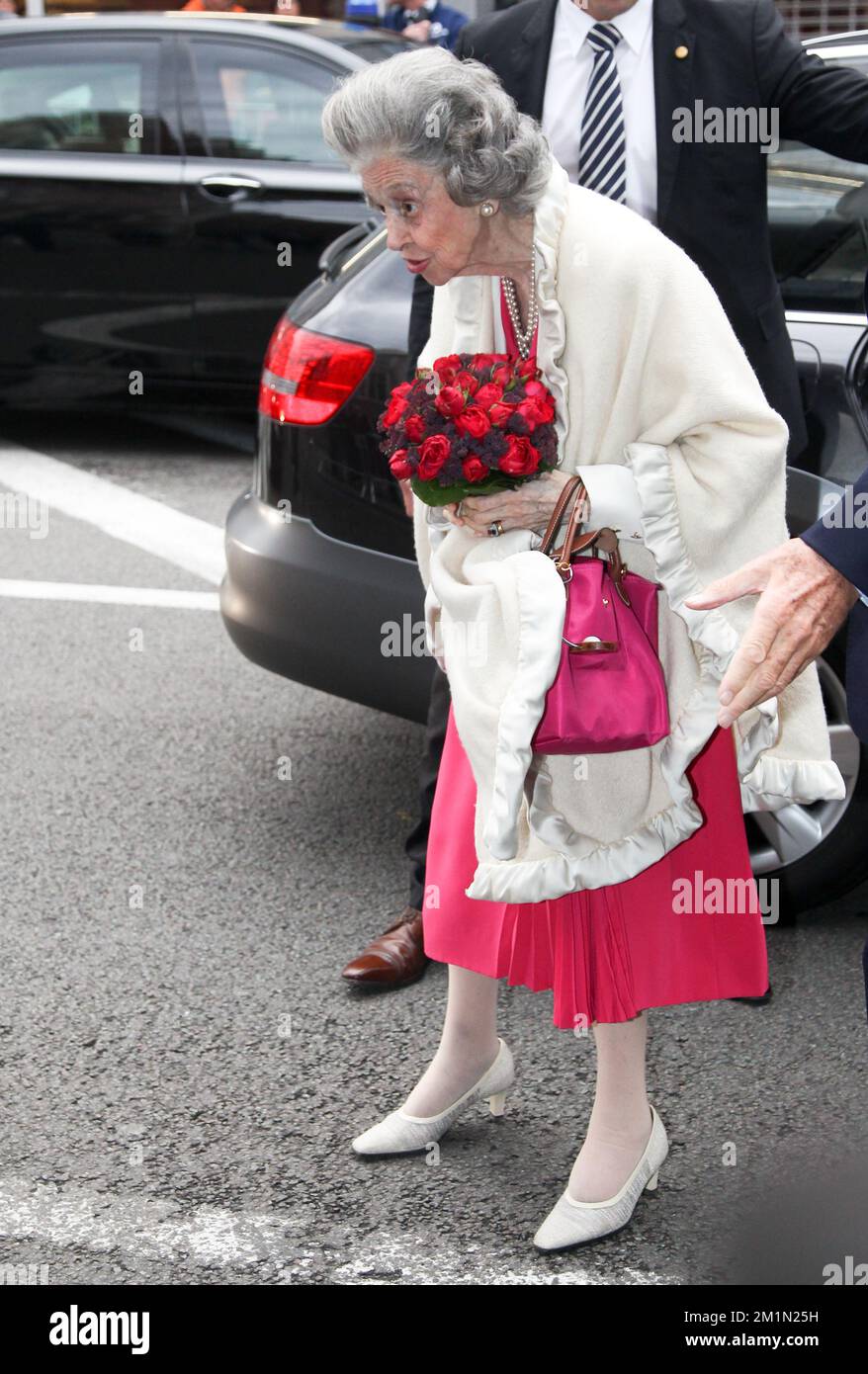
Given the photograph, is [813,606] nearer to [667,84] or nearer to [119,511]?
[667,84]

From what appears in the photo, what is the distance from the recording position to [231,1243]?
→ 2.73 metres

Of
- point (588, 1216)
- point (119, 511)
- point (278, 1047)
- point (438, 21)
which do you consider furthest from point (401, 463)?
point (438, 21)

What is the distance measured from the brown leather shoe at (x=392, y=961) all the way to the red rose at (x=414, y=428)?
4.25 feet

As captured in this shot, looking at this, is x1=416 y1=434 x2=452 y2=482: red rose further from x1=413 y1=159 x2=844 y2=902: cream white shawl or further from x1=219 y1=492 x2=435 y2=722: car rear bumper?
x1=219 y1=492 x2=435 y2=722: car rear bumper

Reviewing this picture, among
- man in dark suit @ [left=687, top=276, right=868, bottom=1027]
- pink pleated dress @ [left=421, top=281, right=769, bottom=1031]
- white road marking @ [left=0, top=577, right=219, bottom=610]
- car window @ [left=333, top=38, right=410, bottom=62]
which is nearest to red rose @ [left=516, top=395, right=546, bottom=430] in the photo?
pink pleated dress @ [left=421, top=281, right=769, bottom=1031]

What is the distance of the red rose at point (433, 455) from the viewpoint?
2.49 meters

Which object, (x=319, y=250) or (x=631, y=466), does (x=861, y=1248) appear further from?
(x=319, y=250)

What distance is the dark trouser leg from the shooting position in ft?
10.9

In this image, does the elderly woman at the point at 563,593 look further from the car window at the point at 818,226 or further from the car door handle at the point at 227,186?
the car door handle at the point at 227,186

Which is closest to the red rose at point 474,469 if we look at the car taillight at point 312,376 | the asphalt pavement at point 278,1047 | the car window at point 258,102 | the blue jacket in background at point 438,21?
the asphalt pavement at point 278,1047

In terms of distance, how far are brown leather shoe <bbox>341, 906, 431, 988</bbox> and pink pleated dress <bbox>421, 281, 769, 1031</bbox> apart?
2.64 ft

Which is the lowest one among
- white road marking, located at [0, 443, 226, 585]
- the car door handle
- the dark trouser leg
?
white road marking, located at [0, 443, 226, 585]

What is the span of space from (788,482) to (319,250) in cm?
425

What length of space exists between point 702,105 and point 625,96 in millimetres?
136
